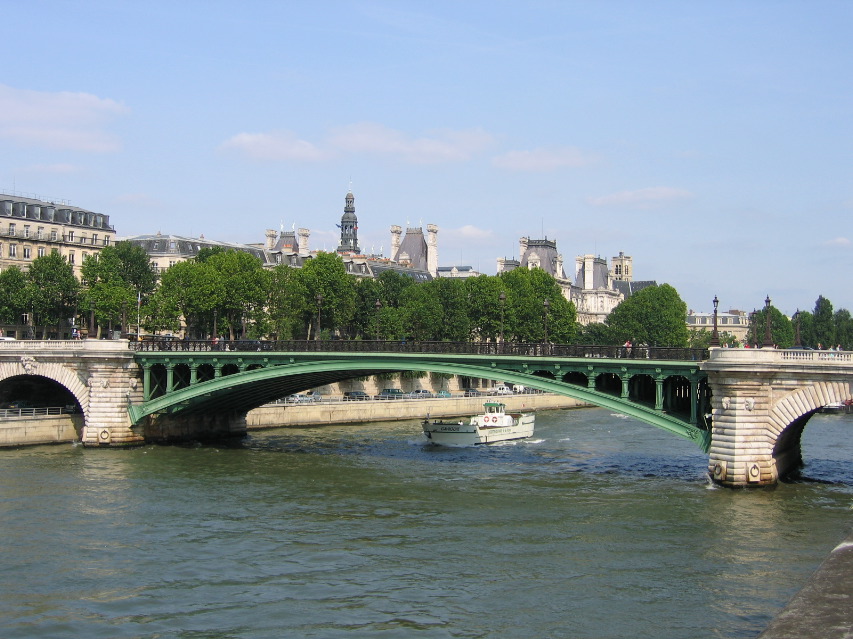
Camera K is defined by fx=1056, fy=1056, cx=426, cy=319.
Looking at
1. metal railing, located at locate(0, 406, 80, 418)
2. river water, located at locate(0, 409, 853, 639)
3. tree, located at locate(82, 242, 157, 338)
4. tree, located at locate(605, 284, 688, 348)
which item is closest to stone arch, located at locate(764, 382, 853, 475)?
river water, located at locate(0, 409, 853, 639)

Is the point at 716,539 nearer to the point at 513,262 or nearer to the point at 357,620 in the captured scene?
the point at 357,620

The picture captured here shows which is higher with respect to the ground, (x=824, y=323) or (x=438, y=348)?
(x=824, y=323)

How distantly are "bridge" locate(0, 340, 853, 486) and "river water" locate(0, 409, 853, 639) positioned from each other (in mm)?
2561

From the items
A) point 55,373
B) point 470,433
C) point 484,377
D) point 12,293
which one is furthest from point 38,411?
point 12,293

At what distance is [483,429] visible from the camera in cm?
6606

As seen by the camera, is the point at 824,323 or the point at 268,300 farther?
the point at 824,323

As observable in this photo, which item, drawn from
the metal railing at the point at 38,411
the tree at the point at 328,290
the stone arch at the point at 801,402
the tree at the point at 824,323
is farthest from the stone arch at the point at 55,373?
the tree at the point at 824,323

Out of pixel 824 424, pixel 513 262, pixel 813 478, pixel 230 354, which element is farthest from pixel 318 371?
pixel 513 262

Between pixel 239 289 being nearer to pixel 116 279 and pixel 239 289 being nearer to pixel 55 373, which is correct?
pixel 116 279

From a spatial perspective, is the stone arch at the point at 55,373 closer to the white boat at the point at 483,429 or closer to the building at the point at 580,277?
the white boat at the point at 483,429

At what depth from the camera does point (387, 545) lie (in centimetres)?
3438

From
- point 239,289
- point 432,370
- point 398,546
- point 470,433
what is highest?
point 239,289

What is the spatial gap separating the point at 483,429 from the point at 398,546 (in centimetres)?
3213

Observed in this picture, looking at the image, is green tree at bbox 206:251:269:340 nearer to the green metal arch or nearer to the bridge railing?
the bridge railing
